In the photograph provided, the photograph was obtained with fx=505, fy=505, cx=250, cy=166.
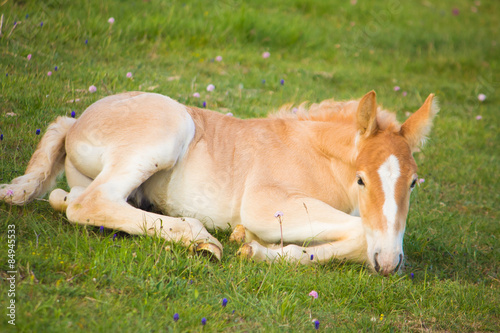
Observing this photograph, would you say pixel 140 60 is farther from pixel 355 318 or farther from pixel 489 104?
pixel 489 104

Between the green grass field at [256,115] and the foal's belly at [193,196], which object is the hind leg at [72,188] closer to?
the green grass field at [256,115]

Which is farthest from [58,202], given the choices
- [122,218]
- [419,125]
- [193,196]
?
[419,125]

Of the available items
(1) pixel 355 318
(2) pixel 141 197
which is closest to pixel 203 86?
(2) pixel 141 197

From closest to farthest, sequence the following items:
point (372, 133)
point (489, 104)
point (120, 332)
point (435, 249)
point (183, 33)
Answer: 1. point (120, 332)
2. point (372, 133)
3. point (435, 249)
4. point (183, 33)
5. point (489, 104)

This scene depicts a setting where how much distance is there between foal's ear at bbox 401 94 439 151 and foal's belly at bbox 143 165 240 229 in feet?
5.05

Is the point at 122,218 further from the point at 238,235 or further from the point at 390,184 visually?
the point at 390,184

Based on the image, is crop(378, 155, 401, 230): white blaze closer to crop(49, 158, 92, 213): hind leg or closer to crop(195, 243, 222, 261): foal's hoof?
crop(195, 243, 222, 261): foal's hoof

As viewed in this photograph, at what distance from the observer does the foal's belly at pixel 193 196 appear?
421 centimetres

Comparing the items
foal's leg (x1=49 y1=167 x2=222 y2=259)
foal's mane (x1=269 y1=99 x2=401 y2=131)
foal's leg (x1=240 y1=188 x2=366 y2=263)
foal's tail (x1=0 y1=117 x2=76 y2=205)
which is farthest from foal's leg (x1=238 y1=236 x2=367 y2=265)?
foal's tail (x1=0 y1=117 x2=76 y2=205)

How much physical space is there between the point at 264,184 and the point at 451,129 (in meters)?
5.03

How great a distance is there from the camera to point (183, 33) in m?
8.73

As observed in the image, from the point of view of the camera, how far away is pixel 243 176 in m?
4.33

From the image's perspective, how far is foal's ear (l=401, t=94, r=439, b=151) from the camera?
4.03m

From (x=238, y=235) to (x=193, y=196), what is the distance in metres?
0.50
